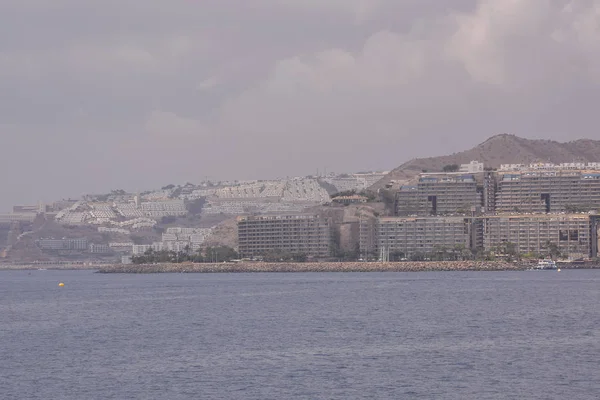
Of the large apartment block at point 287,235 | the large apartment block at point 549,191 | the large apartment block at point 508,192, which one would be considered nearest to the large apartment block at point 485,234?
the large apartment block at point 287,235

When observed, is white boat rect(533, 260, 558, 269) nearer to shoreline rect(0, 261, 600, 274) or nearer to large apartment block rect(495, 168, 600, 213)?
shoreline rect(0, 261, 600, 274)

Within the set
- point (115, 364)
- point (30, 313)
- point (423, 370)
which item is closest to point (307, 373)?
point (423, 370)

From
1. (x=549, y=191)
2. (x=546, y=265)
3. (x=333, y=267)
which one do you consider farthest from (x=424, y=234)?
(x=546, y=265)

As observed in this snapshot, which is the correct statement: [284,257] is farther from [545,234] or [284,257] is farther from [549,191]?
[549,191]

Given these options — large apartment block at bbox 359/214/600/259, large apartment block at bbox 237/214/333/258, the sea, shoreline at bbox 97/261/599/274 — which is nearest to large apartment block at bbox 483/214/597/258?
large apartment block at bbox 359/214/600/259

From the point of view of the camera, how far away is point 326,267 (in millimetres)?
138250

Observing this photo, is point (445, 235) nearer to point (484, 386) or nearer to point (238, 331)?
point (238, 331)

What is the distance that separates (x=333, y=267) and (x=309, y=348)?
95305 mm

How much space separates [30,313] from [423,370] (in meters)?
31.5

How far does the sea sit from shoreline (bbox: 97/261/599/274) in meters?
57.6

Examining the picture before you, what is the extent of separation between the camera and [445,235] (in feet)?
486

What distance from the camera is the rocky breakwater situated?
420 feet

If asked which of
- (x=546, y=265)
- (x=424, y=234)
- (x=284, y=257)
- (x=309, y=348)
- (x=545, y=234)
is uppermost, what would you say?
(x=424, y=234)

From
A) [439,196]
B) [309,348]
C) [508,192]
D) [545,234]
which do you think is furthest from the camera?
[439,196]
